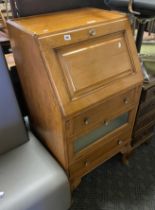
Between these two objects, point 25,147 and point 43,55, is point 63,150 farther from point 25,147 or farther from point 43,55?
point 43,55

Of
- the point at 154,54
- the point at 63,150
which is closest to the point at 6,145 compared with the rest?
the point at 63,150

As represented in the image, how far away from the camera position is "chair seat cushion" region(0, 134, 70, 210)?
899 mm

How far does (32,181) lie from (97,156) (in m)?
0.42

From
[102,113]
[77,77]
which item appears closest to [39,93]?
[77,77]

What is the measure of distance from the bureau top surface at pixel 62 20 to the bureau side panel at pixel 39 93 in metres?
0.05

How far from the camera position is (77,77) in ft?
2.82

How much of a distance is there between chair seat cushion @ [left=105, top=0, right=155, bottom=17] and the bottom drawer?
0.72 m

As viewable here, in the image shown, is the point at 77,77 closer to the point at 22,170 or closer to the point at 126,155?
the point at 22,170

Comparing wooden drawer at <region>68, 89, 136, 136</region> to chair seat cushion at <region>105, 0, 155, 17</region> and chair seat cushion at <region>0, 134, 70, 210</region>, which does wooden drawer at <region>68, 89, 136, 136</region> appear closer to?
chair seat cushion at <region>0, 134, 70, 210</region>

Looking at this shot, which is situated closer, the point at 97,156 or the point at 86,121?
the point at 86,121

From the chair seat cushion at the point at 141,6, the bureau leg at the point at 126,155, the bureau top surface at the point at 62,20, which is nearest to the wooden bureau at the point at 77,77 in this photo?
the bureau top surface at the point at 62,20

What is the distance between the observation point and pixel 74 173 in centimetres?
112

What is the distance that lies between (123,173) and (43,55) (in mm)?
1058

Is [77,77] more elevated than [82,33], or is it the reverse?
[82,33]
